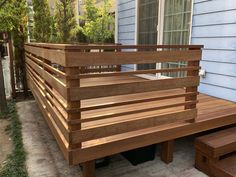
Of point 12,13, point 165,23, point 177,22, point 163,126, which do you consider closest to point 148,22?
point 165,23

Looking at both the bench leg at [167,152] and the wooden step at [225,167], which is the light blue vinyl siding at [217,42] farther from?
the bench leg at [167,152]

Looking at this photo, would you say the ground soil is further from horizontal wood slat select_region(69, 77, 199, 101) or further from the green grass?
horizontal wood slat select_region(69, 77, 199, 101)

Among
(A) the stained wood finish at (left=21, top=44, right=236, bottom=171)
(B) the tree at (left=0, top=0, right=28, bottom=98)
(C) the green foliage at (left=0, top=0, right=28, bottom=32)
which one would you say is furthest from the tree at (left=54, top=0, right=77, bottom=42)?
(A) the stained wood finish at (left=21, top=44, right=236, bottom=171)

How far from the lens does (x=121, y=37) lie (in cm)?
576

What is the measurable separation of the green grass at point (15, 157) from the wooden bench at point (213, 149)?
6.17 ft

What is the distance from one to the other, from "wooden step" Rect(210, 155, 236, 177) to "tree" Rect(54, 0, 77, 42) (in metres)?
5.87

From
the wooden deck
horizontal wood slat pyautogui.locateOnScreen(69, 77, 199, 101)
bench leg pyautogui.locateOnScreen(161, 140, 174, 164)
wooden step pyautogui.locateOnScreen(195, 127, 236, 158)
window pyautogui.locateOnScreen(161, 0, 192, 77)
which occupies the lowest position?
bench leg pyautogui.locateOnScreen(161, 140, 174, 164)

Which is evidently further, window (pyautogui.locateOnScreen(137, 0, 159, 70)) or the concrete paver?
window (pyautogui.locateOnScreen(137, 0, 159, 70))

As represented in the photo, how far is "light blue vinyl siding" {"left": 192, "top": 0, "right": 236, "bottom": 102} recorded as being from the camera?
3.07 meters

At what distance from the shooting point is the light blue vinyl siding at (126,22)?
5.13m

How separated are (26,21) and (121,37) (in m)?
2.23

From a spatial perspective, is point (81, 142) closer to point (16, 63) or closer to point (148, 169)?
point (148, 169)

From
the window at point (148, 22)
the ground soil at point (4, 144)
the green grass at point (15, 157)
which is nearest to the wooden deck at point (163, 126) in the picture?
the green grass at point (15, 157)

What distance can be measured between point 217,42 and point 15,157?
9.93 ft
